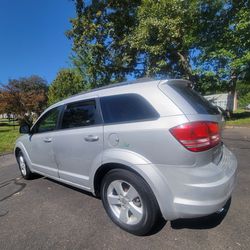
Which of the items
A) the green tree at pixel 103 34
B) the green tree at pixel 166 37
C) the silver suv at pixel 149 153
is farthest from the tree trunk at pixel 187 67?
the silver suv at pixel 149 153

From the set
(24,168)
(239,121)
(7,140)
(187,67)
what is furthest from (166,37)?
(24,168)

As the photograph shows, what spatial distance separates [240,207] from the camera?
365 cm

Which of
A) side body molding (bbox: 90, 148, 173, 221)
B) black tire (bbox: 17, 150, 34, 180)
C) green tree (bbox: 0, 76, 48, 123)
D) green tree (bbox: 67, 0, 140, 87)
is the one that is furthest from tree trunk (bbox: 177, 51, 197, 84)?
green tree (bbox: 0, 76, 48, 123)

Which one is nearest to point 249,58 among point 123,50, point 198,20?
point 198,20

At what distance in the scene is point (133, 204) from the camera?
3.13 meters

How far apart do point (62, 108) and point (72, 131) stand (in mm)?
624

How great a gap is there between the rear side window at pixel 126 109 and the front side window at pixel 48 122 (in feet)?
4.22

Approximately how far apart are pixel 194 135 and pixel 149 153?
533mm

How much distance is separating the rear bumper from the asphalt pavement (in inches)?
17.7

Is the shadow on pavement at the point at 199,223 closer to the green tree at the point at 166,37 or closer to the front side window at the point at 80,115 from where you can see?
the front side window at the point at 80,115

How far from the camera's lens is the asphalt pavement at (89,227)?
2914 millimetres

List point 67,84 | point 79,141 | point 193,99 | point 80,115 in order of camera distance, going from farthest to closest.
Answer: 1. point 67,84
2. point 80,115
3. point 79,141
4. point 193,99

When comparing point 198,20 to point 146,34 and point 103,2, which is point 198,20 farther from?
point 103,2

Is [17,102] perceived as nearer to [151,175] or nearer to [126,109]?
[126,109]
